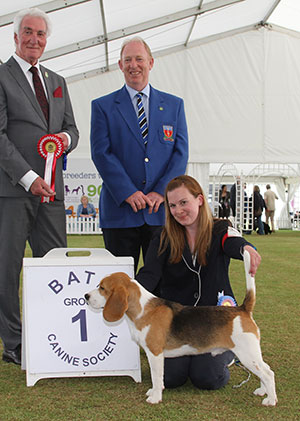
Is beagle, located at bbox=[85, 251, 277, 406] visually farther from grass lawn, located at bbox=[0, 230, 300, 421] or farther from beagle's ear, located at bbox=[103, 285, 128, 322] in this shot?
grass lawn, located at bbox=[0, 230, 300, 421]

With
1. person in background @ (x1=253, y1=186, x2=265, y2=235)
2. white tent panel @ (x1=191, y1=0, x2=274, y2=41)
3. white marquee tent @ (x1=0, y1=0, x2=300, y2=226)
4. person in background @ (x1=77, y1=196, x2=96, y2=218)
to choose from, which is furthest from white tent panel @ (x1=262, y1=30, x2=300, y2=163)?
person in background @ (x1=77, y1=196, x2=96, y2=218)

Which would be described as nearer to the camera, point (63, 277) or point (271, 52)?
point (63, 277)

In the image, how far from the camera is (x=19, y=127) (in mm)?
2941

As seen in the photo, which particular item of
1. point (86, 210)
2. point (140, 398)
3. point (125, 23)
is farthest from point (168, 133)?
point (86, 210)

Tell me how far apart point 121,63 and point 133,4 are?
970cm

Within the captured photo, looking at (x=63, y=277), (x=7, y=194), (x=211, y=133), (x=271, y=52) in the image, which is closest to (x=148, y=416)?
(x=63, y=277)

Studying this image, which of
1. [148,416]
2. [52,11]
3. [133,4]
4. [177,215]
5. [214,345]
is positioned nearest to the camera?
[148,416]

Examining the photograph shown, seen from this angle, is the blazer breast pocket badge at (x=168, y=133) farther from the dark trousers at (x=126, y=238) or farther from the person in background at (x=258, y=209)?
the person in background at (x=258, y=209)

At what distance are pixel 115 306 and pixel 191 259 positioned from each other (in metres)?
0.73

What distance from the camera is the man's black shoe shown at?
9.73 feet

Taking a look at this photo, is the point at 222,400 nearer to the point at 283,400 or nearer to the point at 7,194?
the point at 283,400

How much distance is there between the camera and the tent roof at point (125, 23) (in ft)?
35.3

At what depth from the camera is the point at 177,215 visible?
2.67 m

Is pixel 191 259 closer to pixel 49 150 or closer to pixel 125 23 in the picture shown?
pixel 49 150
